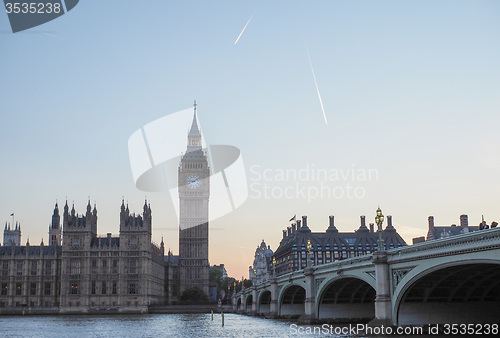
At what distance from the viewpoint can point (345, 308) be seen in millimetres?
78250

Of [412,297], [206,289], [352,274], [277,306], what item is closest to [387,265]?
[412,297]

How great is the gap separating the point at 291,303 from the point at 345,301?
2700cm

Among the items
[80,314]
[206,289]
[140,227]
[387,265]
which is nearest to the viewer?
[387,265]

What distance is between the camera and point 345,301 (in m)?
78.6

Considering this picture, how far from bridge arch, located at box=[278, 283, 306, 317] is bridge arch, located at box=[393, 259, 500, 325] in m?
45.6

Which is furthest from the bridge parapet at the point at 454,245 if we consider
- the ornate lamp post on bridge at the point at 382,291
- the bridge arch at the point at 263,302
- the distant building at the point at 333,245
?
the distant building at the point at 333,245

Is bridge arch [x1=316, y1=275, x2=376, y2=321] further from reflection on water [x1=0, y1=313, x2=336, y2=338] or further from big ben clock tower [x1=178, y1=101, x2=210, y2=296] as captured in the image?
big ben clock tower [x1=178, y1=101, x2=210, y2=296]

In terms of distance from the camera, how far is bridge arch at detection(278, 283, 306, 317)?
101375mm

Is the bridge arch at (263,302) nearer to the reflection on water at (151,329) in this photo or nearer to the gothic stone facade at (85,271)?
the reflection on water at (151,329)

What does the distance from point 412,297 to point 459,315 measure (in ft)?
18.3

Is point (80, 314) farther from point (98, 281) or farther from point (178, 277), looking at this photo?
point (178, 277)

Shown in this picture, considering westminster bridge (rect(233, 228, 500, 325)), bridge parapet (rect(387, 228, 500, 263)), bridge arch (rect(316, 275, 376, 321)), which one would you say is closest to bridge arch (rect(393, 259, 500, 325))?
westminster bridge (rect(233, 228, 500, 325))

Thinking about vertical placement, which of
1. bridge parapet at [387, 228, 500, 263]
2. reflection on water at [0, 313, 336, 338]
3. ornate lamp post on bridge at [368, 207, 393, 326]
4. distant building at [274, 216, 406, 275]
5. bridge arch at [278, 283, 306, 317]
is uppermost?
distant building at [274, 216, 406, 275]

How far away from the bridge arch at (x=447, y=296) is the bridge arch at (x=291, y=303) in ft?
150
